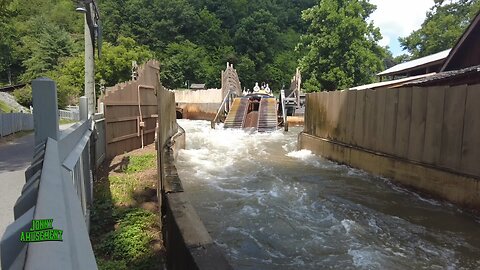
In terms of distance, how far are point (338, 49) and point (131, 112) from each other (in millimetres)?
29014

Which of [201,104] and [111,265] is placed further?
[201,104]

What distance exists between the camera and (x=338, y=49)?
120 feet

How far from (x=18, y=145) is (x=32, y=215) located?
584 inches

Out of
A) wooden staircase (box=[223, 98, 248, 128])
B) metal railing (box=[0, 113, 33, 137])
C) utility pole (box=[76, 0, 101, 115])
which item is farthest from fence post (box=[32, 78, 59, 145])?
wooden staircase (box=[223, 98, 248, 128])

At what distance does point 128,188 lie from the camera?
24.5 feet

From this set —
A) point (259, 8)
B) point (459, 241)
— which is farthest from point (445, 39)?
point (259, 8)

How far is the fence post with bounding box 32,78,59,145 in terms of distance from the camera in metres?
2.42

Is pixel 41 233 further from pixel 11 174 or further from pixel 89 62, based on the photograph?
pixel 89 62

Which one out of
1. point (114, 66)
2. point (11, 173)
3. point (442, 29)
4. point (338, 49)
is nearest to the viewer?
point (11, 173)

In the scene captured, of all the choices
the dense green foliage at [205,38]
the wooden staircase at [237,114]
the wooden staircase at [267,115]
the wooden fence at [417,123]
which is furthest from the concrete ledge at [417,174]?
the dense green foliage at [205,38]

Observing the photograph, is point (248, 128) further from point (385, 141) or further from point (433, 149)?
point (433, 149)

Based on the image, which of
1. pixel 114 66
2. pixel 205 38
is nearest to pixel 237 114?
pixel 114 66

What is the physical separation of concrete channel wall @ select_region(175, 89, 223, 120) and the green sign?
33.4 metres

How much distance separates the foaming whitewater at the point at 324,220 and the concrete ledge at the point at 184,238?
109 cm
